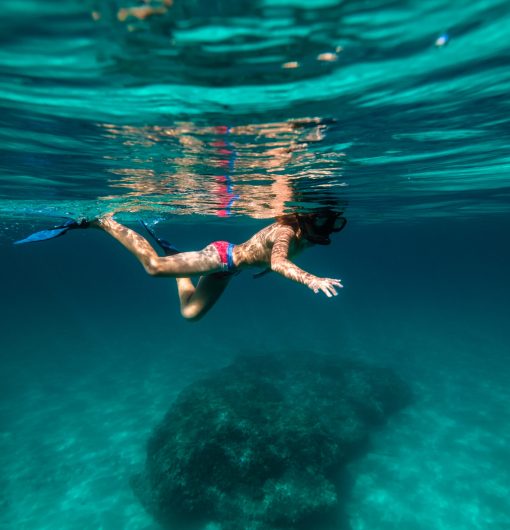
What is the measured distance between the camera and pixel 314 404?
18766mm

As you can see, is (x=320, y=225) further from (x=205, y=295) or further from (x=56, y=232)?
(x=56, y=232)

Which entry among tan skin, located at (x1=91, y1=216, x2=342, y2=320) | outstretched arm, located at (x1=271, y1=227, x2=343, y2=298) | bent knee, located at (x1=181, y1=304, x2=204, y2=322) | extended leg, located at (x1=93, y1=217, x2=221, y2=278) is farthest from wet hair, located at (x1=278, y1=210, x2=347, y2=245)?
bent knee, located at (x1=181, y1=304, x2=204, y2=322)

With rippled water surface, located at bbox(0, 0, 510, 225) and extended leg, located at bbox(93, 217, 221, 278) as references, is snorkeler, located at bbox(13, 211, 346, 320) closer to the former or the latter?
extended leg, located at bbox(93, 217, 221, 278)

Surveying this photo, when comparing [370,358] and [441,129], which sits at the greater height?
[441,129]

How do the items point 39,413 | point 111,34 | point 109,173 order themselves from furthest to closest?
1. point 39,413
2. point 109,173
3. point 111,34

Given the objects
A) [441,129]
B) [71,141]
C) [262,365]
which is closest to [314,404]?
[262,365]

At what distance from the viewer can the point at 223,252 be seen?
7.91 metres

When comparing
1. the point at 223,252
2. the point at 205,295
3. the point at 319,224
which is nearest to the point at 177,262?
the point at 223,252

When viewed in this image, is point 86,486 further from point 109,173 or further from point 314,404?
point 109,173

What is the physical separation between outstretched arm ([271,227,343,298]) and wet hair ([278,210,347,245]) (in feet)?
1.34

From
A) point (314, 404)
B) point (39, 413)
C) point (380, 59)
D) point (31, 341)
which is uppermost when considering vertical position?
point (380, 59)

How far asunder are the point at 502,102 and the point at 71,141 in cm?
1014

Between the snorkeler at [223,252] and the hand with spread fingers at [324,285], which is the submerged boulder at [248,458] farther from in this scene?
the hand with spread fingers at [324,285]

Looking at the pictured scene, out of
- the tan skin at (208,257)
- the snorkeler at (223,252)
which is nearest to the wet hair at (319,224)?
the snorkeler at (223,252)
